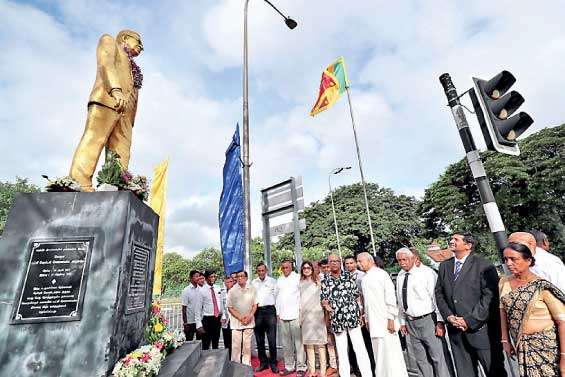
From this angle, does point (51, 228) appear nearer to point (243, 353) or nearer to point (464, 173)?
point (243, 353)

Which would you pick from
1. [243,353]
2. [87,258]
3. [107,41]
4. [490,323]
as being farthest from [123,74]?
[490,323]

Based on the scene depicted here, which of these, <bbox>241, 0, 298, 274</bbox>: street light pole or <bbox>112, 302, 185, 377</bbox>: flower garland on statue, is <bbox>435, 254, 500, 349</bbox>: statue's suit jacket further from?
<bbox>241, 0, 298, 274</bbox>: street light pole

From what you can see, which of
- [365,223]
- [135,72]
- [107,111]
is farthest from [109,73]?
[365,223]

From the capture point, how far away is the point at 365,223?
28.0 m

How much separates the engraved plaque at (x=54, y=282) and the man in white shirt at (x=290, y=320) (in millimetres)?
3527

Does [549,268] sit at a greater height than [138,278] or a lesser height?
lesser

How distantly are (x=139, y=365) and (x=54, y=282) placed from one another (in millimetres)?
989

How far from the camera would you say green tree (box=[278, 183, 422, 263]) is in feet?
90.0

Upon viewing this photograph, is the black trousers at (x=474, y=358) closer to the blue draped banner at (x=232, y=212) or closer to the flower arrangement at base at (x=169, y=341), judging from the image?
the flower arrangement at base at (x=169, y=341)

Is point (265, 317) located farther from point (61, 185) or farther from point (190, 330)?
point (61, 185)

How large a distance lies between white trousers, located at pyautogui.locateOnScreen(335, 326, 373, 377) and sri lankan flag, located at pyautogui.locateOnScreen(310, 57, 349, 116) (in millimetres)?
9939

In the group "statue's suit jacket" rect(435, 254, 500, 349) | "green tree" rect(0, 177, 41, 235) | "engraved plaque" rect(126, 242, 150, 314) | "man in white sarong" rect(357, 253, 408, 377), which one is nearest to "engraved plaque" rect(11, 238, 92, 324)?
"engraved plaque" rect(126, 242, 150, 314)

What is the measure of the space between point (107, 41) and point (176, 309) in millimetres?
9301

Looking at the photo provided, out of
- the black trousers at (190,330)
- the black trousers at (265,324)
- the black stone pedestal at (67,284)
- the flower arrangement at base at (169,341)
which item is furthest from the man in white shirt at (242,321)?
the black stone pedestal at (67,284)
